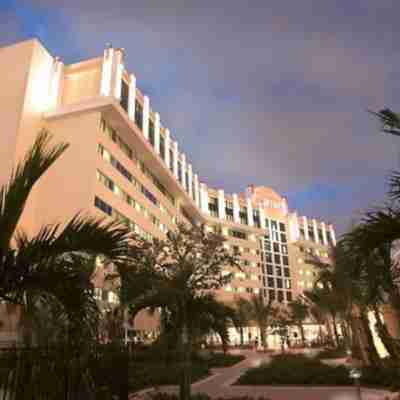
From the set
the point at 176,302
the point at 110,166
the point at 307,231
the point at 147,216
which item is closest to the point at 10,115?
the point at 110,166

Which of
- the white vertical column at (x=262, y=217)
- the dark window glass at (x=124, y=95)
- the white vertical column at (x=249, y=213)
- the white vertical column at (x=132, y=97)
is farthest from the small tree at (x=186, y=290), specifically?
the white vertical column at (x=262, y=217)

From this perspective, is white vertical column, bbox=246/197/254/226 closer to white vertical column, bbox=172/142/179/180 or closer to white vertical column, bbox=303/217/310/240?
white vertical column, bbox=303/217/310/240

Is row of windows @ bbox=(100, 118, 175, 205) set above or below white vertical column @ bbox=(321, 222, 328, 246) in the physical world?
below

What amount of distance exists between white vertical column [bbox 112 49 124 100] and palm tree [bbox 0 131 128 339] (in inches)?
1481

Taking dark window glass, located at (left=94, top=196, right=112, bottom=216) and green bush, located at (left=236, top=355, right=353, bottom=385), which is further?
dark window glass, located at (left=94, top=196, right=112, bottom=216)

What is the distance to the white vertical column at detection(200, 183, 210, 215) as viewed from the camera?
7907cm

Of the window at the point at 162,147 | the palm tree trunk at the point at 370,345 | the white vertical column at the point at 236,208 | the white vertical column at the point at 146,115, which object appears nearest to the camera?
the palm tree trunk at the point at 370,345

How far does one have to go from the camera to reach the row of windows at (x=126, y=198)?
36.3m

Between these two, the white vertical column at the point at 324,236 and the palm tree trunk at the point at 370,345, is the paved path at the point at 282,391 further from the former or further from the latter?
A: the white vertical column at the point at 324,236

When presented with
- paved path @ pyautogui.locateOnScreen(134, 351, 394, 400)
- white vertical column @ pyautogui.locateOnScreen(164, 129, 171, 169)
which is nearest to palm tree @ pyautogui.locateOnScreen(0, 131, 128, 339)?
paved path @ pyautogui.locateOnScreen(134, 351, 394, 400)

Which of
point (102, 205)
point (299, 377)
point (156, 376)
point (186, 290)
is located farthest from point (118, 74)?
point (299, 377)

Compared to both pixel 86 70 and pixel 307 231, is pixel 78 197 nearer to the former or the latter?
pixel 86 70

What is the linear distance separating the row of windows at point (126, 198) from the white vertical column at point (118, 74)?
8930 millimetres

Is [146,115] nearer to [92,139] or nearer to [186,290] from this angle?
[92,139]
